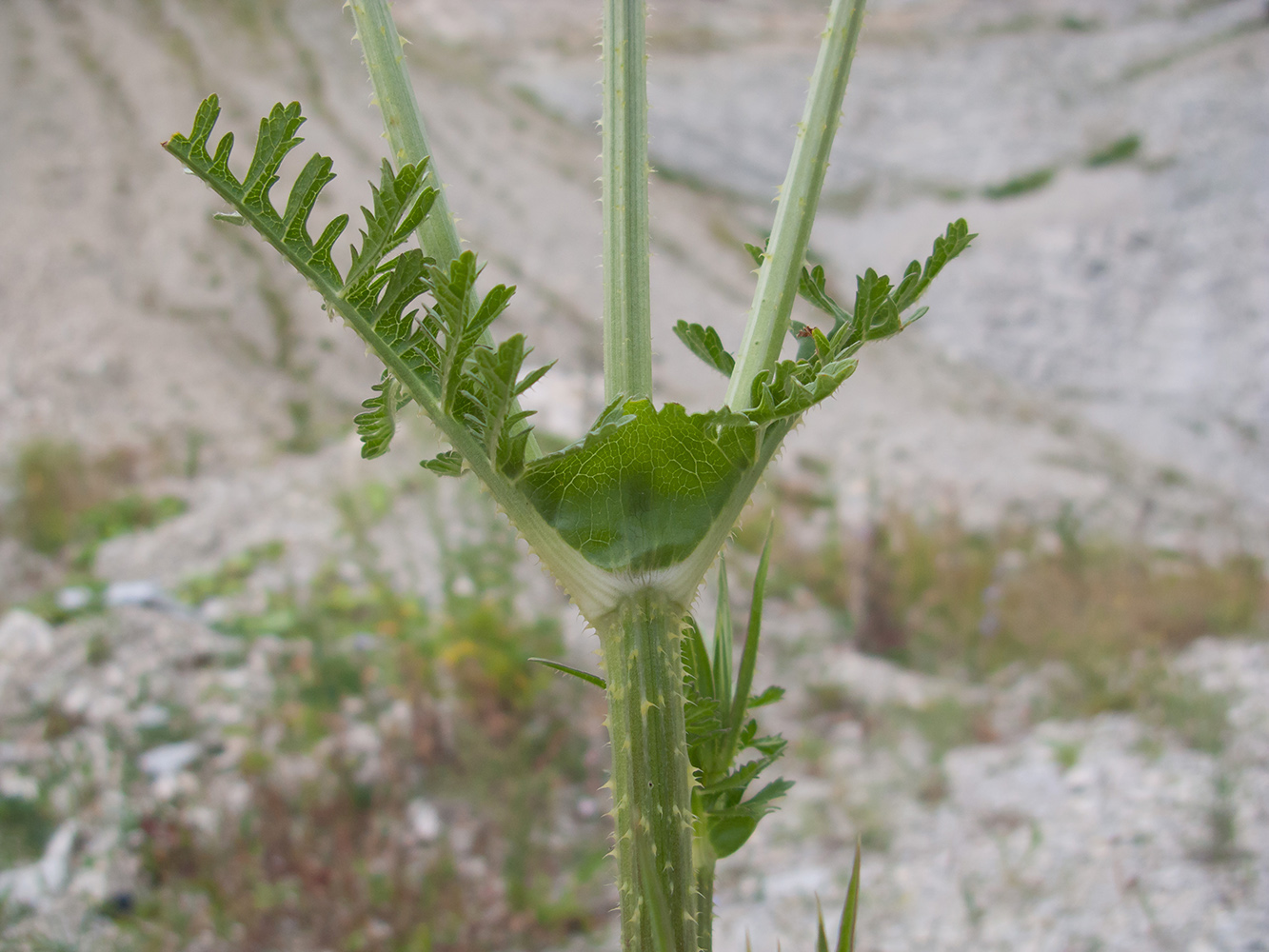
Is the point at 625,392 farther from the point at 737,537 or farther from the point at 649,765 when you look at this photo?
the point at 737,537

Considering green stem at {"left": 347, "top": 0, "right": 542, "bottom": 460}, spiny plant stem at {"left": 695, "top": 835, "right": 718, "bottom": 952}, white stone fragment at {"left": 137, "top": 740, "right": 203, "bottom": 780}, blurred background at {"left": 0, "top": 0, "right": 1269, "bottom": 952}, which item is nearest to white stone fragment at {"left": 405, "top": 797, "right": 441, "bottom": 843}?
blurred background at {"left": 0, "top": 0, "right": 1269, "bottom": 952}

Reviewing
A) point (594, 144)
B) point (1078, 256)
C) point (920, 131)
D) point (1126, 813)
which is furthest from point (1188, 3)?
point (1126, 813)

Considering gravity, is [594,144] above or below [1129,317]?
above

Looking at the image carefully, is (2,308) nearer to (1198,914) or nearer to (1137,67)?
(1198,914)

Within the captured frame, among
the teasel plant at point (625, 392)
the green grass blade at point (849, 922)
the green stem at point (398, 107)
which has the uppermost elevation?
the green stem at point (398, 107)

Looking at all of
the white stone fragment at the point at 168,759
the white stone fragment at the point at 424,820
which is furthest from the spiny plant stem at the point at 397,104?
the white stone fragment at the point at 168,759

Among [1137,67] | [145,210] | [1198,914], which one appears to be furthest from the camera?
[1137,67]

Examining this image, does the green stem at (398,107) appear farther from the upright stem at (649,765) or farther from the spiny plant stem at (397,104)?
the upright stem at (649,765)

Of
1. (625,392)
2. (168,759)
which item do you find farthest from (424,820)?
(625,392)
